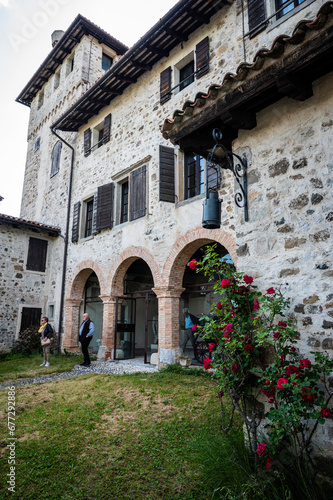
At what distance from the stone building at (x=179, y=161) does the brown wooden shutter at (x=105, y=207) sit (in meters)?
0.05

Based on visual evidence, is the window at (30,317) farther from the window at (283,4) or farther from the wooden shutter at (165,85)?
the window at (283,4)

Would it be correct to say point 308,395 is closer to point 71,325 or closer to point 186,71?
point 186,71

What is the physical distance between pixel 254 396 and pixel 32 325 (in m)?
12.1

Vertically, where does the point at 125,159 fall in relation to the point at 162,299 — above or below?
above

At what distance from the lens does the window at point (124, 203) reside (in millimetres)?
10844

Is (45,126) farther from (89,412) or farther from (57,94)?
(89,412)

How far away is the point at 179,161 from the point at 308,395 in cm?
728

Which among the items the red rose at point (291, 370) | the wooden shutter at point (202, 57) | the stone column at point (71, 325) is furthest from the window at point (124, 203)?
the red rose at point (291, 370)

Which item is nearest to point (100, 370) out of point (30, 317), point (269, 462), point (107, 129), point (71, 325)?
point (71, 325)

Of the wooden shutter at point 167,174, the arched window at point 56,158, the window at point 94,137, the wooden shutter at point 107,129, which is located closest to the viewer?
the wooden shutter at point 167,174

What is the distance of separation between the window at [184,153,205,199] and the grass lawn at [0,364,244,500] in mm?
4794

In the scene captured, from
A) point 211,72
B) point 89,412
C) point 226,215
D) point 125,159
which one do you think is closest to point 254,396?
point 89,412

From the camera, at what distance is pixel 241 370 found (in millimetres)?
2900

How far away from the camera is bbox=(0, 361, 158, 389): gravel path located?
7.56 m
